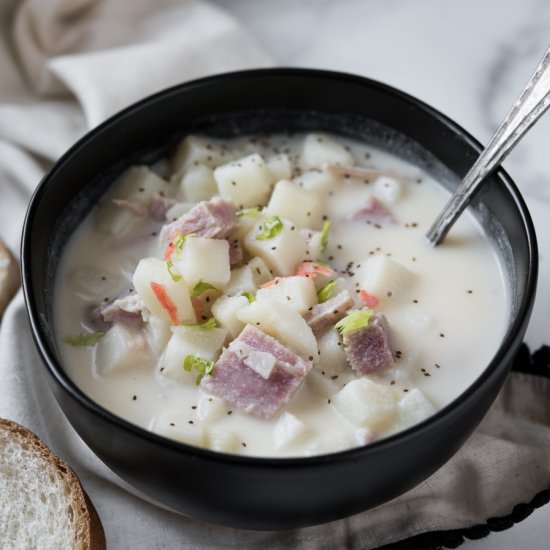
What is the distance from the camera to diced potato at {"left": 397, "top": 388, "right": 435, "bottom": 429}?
2639 mm

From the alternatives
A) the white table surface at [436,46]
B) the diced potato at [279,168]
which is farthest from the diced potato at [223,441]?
the white table surface at [436,46]

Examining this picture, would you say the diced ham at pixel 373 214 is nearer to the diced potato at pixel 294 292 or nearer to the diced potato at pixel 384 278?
the diced potato at pixel 384 278

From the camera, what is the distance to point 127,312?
2906 mm

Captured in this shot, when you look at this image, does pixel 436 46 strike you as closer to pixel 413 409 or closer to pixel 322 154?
pixel 322 154

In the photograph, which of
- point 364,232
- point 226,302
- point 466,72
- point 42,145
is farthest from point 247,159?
point 466,72

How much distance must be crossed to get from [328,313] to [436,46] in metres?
1.98

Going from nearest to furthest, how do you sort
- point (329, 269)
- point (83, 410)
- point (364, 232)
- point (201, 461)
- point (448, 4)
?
point (201, 461)
point (83, 410)
point (329, 269)
point (364, 232)
point (448, 4)

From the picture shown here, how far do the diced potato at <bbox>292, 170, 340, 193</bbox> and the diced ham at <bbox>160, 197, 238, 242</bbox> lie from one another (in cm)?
39

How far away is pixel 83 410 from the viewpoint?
8.10 feet

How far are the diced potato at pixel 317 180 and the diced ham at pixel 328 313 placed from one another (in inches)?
24.2

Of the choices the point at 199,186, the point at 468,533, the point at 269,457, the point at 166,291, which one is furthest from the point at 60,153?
the point at 468,533

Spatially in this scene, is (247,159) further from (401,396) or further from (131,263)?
(401,396)

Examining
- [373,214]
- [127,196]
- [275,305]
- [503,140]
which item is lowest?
[127,196]

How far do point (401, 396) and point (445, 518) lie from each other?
41 cm
